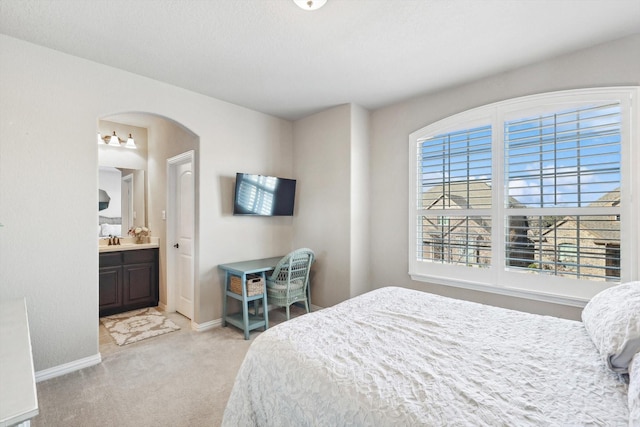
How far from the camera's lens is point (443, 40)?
2.24m

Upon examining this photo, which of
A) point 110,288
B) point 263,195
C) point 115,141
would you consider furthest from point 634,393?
point 115,141

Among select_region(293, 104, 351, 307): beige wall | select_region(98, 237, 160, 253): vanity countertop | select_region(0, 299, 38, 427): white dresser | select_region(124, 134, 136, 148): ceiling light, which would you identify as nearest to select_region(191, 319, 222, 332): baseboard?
select_region(293, 104, 351, 307): beige wall

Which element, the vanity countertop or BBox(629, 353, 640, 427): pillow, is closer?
BBox(629, 353, 640, 427): pillow

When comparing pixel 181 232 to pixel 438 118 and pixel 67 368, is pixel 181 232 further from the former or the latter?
pixel 438 118

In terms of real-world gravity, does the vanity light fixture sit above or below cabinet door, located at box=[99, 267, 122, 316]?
above

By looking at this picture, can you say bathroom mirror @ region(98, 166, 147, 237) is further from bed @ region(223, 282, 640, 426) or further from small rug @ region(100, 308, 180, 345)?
bed @ region(223, 282, 640, 426)

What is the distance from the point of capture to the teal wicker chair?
10.7 feet

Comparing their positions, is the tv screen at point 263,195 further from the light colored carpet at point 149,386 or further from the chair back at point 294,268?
the light colored carpet at point 149,386

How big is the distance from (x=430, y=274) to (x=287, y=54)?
2.60m

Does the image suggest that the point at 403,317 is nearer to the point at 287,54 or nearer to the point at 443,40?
the point at 443,40

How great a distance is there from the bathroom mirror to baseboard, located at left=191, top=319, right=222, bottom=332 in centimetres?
202

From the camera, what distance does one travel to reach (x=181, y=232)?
385cm

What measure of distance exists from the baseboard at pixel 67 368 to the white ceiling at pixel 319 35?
2573 millimetres

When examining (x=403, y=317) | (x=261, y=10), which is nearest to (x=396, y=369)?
(x=403, y=317)
